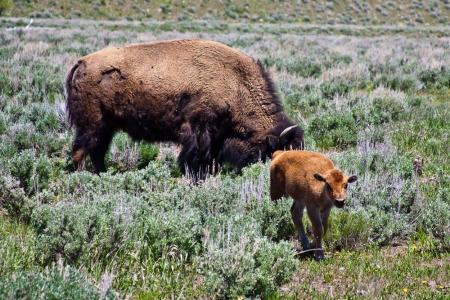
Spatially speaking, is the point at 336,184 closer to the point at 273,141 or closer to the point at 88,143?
the point at 273,141

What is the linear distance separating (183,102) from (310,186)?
3144mm

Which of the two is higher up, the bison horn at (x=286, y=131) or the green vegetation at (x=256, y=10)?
the bison horn at (x=286, y=131)

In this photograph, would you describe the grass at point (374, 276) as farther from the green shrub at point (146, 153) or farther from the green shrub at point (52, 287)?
the green shrub at point (146, 153)

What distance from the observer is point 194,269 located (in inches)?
182

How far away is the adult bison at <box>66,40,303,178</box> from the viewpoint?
25.6 feet

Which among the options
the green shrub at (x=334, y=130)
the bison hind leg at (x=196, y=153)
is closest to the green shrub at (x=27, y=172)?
the bison hind leg at (x=196, y=153)

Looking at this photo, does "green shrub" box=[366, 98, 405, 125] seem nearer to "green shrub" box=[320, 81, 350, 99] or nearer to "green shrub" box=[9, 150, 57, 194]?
"green shrub" box=[320, 81, 350, 99]

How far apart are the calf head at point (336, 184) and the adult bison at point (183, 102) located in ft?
9.37

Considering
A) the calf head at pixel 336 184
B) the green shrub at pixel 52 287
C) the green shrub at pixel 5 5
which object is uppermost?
the calf head at pixel 336 184

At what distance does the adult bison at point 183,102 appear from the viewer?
7797 mm

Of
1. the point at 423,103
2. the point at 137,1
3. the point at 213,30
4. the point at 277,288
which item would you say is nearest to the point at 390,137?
the point at 423,103

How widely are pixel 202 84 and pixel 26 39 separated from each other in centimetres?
1898

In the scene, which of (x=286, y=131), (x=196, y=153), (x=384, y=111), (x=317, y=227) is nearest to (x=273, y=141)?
(x=286, y=131)

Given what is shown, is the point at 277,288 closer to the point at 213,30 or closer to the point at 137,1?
the point at 213,30
